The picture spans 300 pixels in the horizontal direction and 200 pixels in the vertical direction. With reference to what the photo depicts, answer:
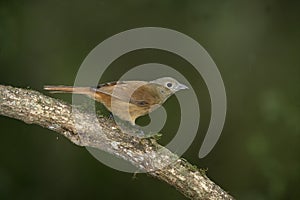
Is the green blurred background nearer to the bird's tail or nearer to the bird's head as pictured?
the bird's head

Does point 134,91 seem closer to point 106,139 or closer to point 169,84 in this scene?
point 169,84

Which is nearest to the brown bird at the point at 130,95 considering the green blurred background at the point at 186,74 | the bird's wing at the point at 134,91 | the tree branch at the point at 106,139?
the bird's wing at the point at 134,91


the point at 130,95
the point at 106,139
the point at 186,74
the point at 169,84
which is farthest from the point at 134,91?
the point at 186,74

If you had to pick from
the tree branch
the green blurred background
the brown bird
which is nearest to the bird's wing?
the brown bird

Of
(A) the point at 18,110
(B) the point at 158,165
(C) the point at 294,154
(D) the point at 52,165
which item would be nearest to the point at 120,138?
(B) the point at 158,165

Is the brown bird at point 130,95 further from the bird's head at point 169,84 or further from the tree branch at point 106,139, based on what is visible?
the tree branch at point 106,139

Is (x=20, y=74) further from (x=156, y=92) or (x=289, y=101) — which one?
(x=289, y=101)
